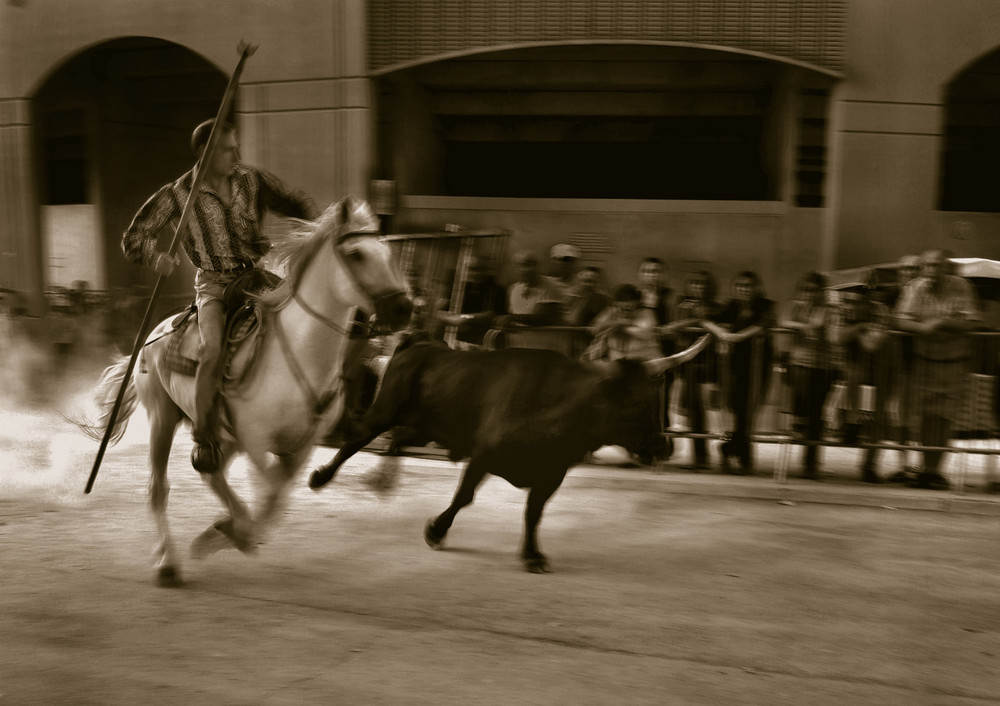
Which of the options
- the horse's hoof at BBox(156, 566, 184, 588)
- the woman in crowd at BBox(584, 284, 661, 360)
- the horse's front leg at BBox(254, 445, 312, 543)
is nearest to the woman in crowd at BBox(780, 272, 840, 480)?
the woman in crowd at BBox(584, 284, 661, 360)

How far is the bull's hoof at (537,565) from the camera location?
20.0 ft

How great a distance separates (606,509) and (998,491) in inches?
136

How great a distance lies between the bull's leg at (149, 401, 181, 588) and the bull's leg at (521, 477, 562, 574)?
210 centimetres

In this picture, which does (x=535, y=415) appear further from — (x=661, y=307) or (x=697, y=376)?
(x=661, y=307)

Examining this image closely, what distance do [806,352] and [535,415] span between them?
3573 mm

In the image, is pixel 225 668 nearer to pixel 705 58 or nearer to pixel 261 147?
pixel 261 147

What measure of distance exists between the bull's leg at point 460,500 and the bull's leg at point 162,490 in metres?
1.63

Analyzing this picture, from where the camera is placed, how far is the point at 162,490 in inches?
240

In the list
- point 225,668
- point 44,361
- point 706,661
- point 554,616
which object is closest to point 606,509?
point 554,616

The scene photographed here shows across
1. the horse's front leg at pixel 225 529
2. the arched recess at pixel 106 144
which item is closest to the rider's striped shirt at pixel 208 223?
the horse's front leg at pixel 225 529

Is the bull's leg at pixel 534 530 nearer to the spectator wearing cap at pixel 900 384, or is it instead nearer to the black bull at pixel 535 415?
the black bull at pixel 535 415

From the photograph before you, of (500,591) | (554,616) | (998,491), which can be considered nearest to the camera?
(554,616)

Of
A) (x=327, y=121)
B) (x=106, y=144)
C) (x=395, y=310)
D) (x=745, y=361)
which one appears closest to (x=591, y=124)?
(x=327, y=121)

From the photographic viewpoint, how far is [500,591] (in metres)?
5.72
